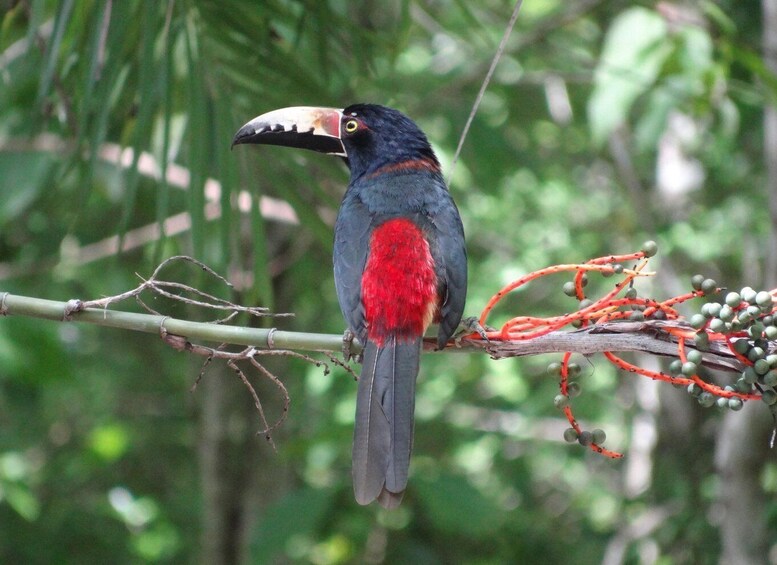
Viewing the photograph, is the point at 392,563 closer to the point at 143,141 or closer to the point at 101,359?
the point at 101,359

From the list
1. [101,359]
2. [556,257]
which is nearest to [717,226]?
[556,257]

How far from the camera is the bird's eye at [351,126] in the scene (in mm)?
3736

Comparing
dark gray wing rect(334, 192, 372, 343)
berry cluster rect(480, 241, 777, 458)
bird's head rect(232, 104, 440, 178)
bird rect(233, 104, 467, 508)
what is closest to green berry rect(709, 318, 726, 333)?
berry cluster rect(480, 241, 777, 458)

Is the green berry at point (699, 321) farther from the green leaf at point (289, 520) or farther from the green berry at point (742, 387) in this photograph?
the green leaf at point (289, 520)

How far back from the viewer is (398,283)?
9.48 feet

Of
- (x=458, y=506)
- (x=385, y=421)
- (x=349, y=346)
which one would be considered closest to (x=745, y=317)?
(x=385, y=421)

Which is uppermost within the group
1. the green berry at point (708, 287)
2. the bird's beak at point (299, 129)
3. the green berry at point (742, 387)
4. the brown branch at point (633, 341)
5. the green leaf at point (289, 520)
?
the bird's beak at point (299, 129)

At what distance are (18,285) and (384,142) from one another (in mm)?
2462

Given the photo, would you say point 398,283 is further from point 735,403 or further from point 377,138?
point 735,403

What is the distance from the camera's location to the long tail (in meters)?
2.38

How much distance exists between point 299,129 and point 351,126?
355mm

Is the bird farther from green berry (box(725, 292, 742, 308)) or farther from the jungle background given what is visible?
green berry (box(725, 292, 742, 308))

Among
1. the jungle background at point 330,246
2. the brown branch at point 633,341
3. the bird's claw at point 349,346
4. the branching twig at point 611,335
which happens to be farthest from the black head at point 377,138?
the brown branch at point 633,341

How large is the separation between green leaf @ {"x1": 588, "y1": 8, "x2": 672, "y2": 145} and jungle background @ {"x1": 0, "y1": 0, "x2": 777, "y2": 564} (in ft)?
0.05
